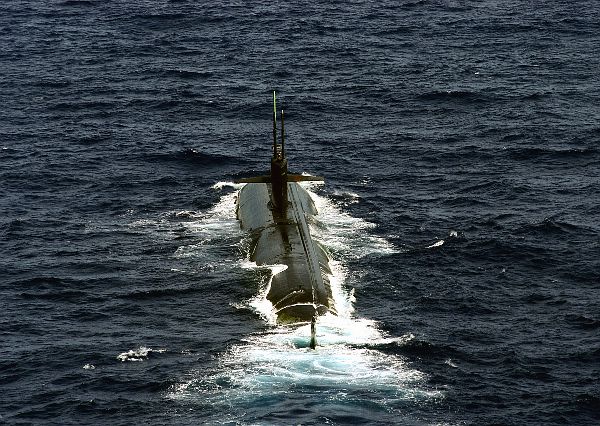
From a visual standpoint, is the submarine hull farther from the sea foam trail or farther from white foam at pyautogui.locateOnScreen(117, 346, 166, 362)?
white foam at pyautogui.locateOnScreen(117, 346, 166, 362)

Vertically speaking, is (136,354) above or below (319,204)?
below

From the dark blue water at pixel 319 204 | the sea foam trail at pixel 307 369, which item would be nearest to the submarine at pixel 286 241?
the sea foam trail at pixel 307 369

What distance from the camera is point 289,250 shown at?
3524 inches

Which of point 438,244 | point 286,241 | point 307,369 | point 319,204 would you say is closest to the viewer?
point 307,369

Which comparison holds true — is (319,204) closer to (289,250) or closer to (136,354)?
(289,250)

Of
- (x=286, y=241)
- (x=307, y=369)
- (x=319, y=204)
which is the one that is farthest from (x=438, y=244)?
(x=307, y=369)

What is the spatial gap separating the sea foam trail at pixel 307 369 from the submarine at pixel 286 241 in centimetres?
125

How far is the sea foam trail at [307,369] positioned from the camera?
2749 inches

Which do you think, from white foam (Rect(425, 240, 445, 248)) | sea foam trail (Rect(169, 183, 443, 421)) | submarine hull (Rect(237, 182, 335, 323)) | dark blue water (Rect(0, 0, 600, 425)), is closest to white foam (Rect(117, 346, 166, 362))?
dark blue water (Rect(0, 0, 600, 425))

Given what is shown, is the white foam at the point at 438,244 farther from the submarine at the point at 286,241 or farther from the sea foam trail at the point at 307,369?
the sea foam trail at the point at 307,369

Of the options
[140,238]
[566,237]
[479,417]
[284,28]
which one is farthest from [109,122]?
[479,417]

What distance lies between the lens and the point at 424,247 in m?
94.2

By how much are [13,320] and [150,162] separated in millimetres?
36630

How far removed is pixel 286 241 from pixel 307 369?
66.9 feet
